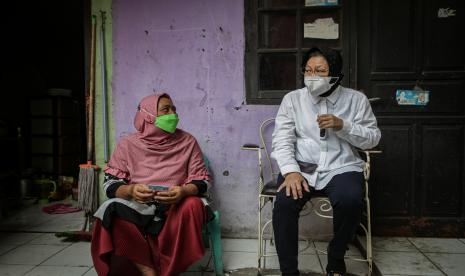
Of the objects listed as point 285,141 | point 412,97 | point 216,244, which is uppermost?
point 412,97

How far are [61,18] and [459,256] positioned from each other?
6253 mm

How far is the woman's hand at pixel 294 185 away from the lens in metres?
2.05

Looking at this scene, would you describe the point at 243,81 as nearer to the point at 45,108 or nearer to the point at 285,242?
the point at 285,242

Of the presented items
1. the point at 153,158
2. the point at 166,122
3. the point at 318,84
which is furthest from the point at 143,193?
the point at 318,84

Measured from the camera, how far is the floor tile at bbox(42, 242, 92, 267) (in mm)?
2527

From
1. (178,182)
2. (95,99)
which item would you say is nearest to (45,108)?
(95,99)

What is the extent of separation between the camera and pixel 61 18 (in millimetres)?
5938

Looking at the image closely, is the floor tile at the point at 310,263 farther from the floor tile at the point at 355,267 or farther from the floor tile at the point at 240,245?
the floor tile at the point at 240,245

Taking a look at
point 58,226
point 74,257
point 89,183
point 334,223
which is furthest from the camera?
point 58,226

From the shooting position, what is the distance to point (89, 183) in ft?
9.80

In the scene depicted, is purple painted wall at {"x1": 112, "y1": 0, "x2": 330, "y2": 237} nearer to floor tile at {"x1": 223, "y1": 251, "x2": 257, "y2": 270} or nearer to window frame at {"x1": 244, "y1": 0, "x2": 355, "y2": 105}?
window frame at {"x1": 244, "y1": 0, "x2": 355, "y2": 105}

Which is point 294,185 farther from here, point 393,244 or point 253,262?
point 393,244

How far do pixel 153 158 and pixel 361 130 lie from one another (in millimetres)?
1318

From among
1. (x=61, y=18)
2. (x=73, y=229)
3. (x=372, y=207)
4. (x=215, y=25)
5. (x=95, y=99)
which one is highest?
(x=61, y=18)
